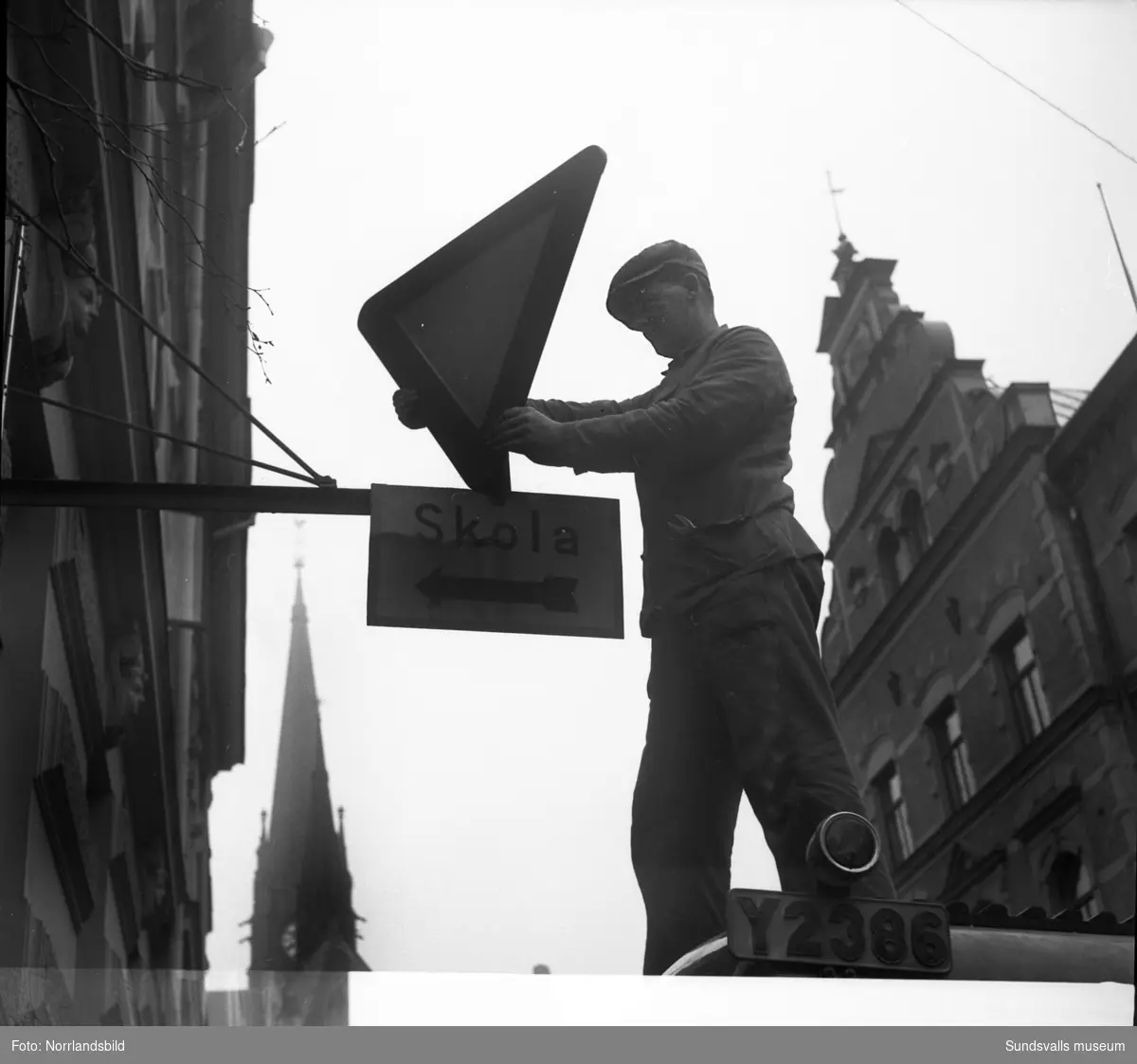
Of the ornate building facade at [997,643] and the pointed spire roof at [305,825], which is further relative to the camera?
the ornate building facade at [997,643]

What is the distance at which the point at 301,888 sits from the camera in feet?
15.6

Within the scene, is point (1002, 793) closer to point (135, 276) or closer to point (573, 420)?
point (573, 420)

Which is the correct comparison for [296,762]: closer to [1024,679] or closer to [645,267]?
[645,267]

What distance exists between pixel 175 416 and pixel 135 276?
3.69 metres

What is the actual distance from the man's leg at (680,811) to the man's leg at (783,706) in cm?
8

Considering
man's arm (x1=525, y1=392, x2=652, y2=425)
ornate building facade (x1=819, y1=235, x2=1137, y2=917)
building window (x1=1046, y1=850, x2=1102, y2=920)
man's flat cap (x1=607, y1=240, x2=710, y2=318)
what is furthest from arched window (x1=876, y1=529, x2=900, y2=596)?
man's arm (x1=525, y1=392, x2=652, y2=425)

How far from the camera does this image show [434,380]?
4.48 meters

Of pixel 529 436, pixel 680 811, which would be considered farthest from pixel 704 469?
pixel 680 811

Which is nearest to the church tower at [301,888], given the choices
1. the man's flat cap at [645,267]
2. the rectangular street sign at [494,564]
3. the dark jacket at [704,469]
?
the rectangular street sign at [494,564]

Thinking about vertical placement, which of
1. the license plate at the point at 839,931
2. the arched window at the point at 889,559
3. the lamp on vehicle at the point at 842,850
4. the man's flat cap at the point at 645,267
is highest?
the arched window at the point at 889,559

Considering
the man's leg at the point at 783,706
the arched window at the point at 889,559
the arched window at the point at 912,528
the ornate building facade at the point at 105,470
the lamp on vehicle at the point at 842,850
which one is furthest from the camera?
the arched window at the point at 912,528

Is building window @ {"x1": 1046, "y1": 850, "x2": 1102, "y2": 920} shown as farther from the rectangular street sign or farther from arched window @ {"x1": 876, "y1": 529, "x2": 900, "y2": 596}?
the rectangular street sign

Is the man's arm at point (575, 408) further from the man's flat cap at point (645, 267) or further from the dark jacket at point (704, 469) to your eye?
the man's flat cap at point (645, 267)

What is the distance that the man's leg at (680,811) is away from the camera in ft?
14.0
